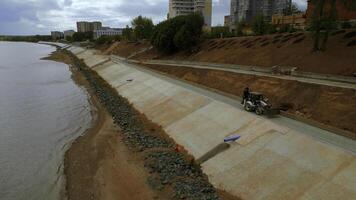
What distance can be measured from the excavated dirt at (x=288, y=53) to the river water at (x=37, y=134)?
25.2 metres

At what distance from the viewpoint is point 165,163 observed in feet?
73.1

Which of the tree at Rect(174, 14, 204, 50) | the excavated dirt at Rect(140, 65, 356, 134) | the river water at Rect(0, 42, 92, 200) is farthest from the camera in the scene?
the tree at Rect(174, 14, 204, 50)

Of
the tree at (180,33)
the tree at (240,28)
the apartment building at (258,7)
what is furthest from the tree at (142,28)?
the apartment building at (258,7)

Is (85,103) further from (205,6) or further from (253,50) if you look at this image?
(205,6)

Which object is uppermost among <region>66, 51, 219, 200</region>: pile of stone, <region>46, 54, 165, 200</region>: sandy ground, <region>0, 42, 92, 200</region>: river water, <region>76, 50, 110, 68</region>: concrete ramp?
<region>76, 50, 110, 68</region>: concrete ramp

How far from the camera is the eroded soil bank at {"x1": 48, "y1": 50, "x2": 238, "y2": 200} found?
1905 cm

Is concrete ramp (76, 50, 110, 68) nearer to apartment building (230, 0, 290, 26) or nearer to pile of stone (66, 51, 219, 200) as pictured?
pile of stone (66, 51, 219, 200)

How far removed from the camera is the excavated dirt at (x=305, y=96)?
25325 mm

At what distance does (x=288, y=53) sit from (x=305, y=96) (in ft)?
58.4

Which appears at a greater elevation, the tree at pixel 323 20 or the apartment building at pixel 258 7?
the apartment building at pixel 258 7

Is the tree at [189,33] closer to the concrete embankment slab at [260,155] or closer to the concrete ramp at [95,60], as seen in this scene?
the concrete ramp at [95,60]

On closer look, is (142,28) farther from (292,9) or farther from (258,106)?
(258,106)

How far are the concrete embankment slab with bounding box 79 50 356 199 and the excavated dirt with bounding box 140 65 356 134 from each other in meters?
4.47

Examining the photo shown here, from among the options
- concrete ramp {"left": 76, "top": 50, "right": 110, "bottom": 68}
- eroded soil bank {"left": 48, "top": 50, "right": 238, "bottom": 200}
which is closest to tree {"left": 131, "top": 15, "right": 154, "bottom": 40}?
concrete ramp {"left": 76, "top": 50, "right": 110, "bottom": 68}
